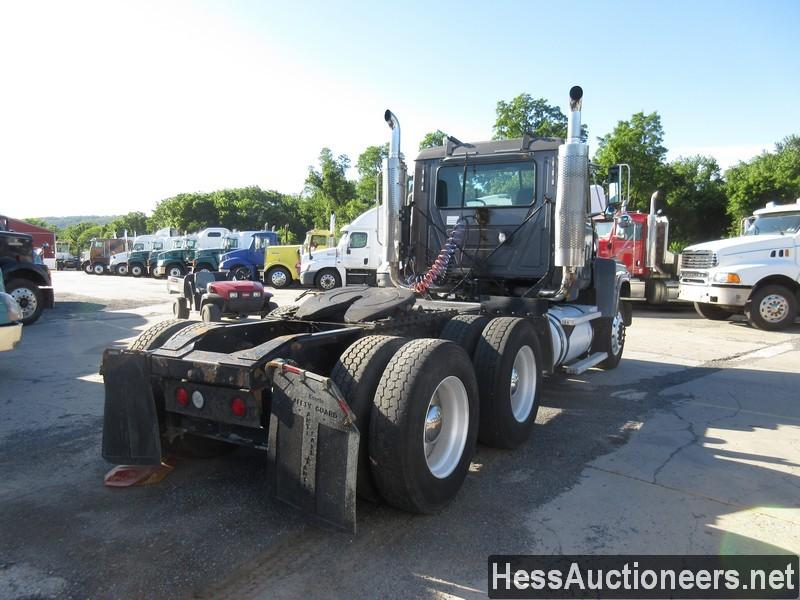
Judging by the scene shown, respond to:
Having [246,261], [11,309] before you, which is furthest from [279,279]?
[11,309]

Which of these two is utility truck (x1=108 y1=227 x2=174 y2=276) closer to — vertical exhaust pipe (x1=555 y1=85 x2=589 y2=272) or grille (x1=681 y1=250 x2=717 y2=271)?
grille (x1=681 y1=250 x2=717 y2=271)

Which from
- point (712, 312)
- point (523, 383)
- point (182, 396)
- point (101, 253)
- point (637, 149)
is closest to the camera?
point (182, 396)

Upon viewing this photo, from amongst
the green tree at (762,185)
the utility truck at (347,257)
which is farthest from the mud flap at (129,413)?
the green tree at (762,185)

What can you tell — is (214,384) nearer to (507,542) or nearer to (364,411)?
(364,411)

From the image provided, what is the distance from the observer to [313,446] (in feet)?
9.75

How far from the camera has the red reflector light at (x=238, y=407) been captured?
10.8 feet

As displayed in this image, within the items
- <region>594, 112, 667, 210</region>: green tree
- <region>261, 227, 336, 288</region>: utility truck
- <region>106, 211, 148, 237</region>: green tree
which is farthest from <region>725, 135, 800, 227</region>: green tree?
<region>106, 211, 148, 237</region>: green tree

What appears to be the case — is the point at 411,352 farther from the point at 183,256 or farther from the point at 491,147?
the point at 183,256

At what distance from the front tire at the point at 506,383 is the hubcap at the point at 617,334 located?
3.29m

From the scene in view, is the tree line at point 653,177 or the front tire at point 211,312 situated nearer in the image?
the front tire at point 211,312

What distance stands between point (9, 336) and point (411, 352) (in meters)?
6.04

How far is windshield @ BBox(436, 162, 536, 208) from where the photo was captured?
6445 millimetres

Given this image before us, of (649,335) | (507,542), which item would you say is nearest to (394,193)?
(507,542)

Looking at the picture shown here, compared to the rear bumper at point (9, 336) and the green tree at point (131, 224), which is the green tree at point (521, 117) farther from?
the green tree at point (131, 224)
